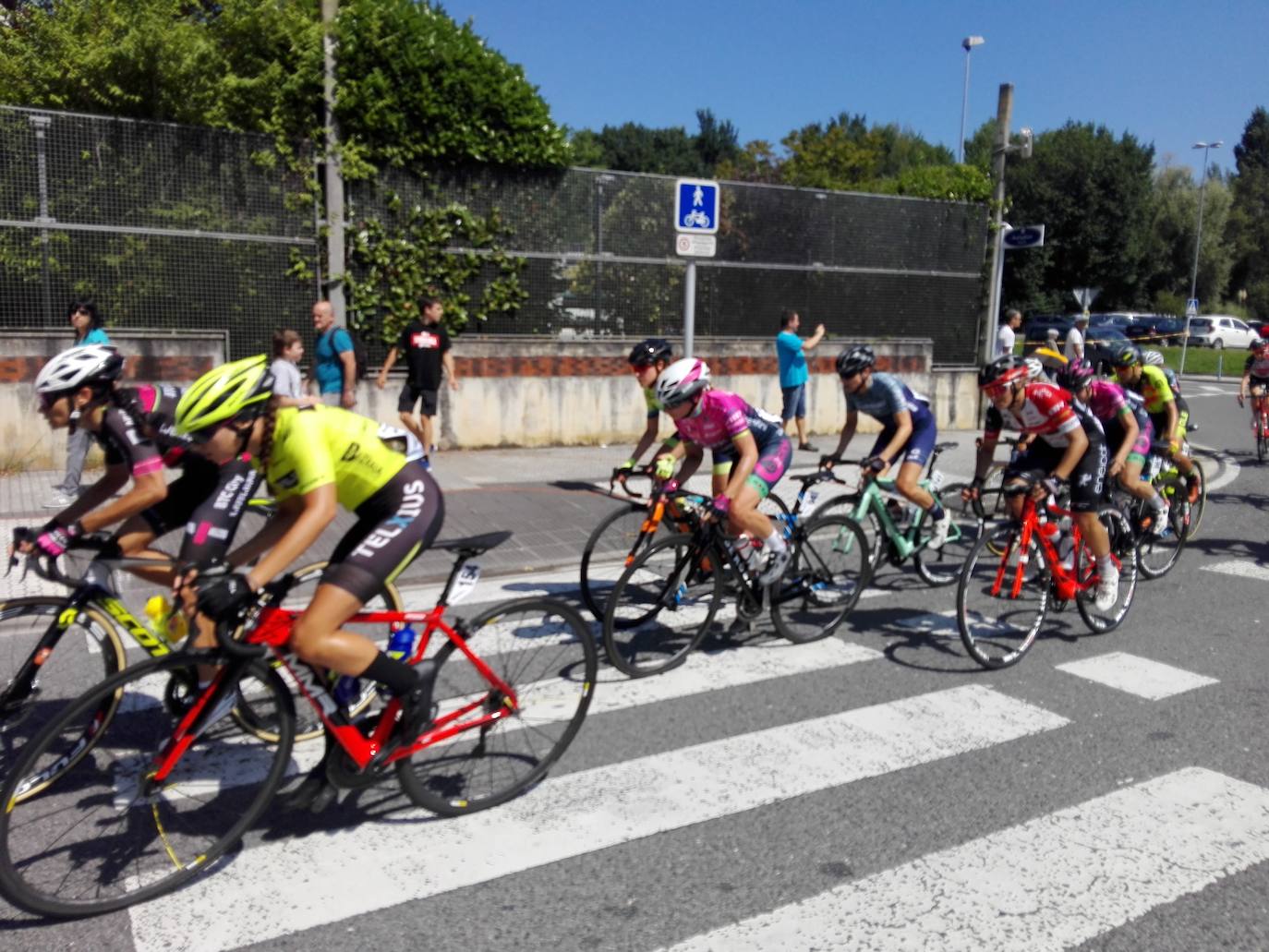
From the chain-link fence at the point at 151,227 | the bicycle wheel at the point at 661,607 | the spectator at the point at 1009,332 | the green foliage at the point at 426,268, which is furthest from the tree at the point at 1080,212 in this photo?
the bicycle wheel at the point at 661,607

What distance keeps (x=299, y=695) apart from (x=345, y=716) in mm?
191

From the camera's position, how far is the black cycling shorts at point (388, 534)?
162 inches

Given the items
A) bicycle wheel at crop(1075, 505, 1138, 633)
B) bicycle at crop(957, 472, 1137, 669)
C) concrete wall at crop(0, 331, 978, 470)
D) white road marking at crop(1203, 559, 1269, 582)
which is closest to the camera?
bicycle at crop(957, 472, 1137, 669)

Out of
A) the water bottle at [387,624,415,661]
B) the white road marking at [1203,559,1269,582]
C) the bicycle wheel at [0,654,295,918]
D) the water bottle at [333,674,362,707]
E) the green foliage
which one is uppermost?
the green foliage

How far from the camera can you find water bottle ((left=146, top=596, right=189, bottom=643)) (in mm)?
4355

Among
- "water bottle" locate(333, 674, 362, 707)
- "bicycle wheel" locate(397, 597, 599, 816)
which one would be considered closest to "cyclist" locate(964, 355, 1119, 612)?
"bicycle wheel" locate(397, 597, 599, 816)

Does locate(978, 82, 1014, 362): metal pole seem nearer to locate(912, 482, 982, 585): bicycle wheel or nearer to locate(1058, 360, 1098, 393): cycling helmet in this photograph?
locate(912, 482, 982, 585): bicycle wheel

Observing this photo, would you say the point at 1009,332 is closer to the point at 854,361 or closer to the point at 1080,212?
the point at 854,361

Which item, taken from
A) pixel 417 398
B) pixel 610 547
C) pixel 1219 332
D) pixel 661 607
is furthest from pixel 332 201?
pixel 1219 332

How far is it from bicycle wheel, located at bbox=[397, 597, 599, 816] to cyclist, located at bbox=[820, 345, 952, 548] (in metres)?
3.34

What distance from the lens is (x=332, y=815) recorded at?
4395 mm

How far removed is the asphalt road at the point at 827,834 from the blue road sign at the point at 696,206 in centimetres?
463

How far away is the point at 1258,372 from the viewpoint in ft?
50.8

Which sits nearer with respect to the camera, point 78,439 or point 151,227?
point 78,439
